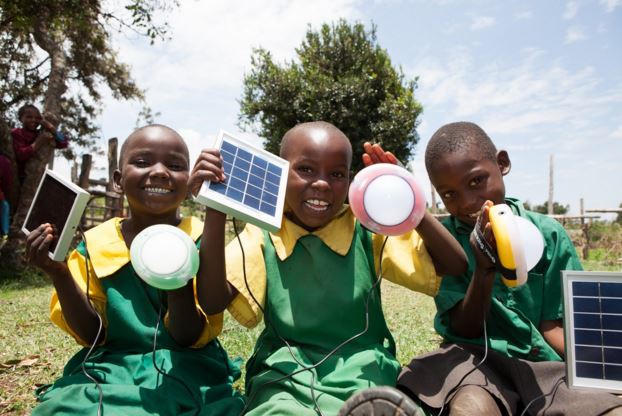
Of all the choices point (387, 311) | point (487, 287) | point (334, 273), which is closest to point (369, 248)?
point (334, 273)

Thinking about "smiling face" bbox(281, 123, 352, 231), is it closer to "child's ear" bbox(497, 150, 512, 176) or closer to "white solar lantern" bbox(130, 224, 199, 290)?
"white solar lantern" bbox(130, 224, 199, 290)

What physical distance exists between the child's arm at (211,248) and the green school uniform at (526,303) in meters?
1.05

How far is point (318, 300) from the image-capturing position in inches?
92.4

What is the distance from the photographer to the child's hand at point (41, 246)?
2.24 metres

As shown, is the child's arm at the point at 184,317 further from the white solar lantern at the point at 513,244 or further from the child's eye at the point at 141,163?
the white solar lantern at the point at 513,244

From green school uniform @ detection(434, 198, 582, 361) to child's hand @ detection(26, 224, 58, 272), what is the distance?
5.96ft

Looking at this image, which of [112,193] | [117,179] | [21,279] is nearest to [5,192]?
[21,279]

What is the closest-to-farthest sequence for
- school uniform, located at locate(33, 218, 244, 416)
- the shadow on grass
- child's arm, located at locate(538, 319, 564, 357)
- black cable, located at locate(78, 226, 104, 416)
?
1. black cable, located at locate(78, 226, 104, 416)
2. school uniform, located at locate(33, 218, 244, 416)
3. child's arm, located at locate(538, 319, 564, 357)
4. the shadow on grass

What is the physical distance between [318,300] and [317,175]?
60 cm

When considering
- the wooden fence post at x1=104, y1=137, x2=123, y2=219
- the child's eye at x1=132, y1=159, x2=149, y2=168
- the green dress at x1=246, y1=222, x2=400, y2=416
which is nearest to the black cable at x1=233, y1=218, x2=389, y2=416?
the green dress at x1=246, y1=222, x2=400, y2=416

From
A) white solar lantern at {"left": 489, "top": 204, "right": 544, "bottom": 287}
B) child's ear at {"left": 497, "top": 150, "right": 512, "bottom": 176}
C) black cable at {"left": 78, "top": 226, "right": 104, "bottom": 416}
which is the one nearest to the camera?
white solar lantern at {"left": 489, "top": 204, "right": 544, "bottom": 287}

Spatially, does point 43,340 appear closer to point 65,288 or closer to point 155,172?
point 65,288

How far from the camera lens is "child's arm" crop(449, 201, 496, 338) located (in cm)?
203

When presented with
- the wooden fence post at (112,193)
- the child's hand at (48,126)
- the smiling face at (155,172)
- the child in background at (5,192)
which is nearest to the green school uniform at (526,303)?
the smiling face at (155,172)
